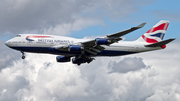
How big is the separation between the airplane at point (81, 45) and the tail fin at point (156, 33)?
2005 millimetres

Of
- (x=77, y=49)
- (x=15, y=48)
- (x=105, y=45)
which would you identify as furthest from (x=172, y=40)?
(x=15, y=48)

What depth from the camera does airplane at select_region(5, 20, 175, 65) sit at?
5451 centimetres

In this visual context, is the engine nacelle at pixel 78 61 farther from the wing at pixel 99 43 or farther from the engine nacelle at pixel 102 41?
the engine nacelle at pixel 102 41

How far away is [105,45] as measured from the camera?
57438 mm

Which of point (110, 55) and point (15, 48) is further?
point (110, 55)

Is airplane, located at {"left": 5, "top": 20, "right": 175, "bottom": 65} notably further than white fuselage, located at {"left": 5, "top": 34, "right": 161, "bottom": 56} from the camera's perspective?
No

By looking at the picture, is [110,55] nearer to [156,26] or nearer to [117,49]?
[117,49]

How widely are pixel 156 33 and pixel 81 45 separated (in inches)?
770

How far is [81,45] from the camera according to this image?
56188mm

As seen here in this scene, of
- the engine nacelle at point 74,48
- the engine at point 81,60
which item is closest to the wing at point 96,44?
the engine nacelle at point 74,48

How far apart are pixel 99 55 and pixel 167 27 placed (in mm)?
18578

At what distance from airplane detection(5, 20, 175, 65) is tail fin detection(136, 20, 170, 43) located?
2.00 meters

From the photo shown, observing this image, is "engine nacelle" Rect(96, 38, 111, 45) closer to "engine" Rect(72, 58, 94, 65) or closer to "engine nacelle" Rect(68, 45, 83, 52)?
"engine nacelle" Rect(68, 45, 83, 52)

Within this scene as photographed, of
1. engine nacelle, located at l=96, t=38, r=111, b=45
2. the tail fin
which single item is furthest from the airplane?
the tail fin
